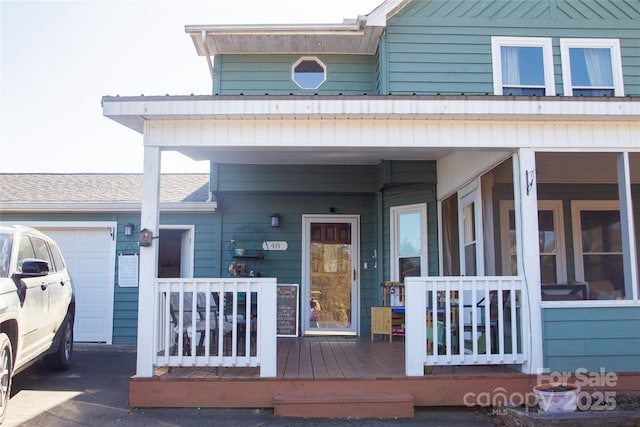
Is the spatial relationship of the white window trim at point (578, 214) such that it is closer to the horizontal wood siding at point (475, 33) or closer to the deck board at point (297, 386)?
the horizontal wood siding at point (475, 33)

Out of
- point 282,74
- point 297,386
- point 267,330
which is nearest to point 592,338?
point 297,386

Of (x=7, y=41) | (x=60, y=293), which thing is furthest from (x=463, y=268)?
(x=7, y=41)

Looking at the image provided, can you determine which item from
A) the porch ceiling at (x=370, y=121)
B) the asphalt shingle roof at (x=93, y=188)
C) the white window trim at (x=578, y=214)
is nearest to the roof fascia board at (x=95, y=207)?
the asphalt shingle roof at (x=93, y=188)

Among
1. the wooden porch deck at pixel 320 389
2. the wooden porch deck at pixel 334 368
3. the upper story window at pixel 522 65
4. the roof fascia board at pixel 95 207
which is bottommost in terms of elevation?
the wooden porch deck at pixel 320 389

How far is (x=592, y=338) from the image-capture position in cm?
490

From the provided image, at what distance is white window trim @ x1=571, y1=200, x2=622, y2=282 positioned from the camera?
25.5 ft

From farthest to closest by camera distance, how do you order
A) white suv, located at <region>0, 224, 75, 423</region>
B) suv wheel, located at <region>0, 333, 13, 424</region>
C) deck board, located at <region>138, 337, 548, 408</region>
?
deck board, located at <region>138, 337, 548, 408</region> → white suv, located at <region>0, 224, 75, 423</region> → suv wheel, located at <region>0, 333, 13, 424</region>

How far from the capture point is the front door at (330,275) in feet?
27.4

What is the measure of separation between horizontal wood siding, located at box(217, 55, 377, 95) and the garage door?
316cm

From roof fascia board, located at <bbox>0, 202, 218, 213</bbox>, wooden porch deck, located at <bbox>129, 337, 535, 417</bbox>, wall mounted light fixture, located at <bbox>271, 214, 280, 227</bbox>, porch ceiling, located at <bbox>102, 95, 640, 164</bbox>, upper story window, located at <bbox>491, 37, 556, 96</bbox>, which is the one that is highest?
upper story window, located at <bbox>491, 37, 556, 96</bbox>

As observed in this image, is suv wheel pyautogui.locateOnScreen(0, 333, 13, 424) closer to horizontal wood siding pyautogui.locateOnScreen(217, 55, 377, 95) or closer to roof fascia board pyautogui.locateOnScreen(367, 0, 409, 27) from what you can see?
horizontal wood siding pyautogui.locateOnScreen(217, 55, 377, 95)

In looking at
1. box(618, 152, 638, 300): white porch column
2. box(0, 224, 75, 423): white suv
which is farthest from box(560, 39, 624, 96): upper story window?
box(0, 224, 75, 423): white suv

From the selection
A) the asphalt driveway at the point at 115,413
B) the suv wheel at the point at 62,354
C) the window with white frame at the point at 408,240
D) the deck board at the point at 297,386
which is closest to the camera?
the asphalt driveway at the point at 115,413

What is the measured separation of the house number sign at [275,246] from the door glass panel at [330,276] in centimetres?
42
